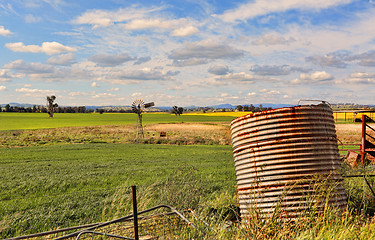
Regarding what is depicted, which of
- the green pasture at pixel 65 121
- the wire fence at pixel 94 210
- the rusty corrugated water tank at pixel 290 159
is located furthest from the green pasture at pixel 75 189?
the green pasture at pixel 65 121

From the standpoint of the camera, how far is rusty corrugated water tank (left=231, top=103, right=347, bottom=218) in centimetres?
450

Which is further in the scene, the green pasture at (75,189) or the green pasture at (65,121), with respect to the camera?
the green pasture at (65,121)

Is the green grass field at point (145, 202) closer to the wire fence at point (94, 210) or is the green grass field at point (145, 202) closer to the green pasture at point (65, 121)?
the wire fence at point (94, 210)

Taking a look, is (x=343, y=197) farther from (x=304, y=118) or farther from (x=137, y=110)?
(x=137, y=110)

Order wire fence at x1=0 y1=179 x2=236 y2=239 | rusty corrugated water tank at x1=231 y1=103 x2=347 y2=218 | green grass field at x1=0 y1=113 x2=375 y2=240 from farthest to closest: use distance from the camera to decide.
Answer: wire fence at x1=0 y1=179 x2=236 y2=239, rusty corrugated water tank at x1=231 y1=103 x2=347 y2=218, green grass field at x1=0 y1=113 x2=375 y2=240

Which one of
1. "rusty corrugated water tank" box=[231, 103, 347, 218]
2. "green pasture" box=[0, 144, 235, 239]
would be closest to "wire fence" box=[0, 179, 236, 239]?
"green pasture" box=[0, 144, 235, 239]

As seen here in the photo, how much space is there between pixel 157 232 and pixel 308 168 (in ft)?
8.04

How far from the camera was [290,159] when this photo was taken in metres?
4.54

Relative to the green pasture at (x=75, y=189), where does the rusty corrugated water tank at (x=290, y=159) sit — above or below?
above

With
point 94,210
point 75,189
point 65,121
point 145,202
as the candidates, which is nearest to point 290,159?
point 145,202

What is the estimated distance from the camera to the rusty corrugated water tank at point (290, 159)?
450cm

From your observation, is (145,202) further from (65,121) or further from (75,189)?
(65,121)

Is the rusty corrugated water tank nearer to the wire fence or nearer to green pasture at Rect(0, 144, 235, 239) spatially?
the wire fence

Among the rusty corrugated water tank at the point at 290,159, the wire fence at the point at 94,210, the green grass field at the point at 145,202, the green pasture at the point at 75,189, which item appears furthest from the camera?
the green pasture at the point at 75,189
